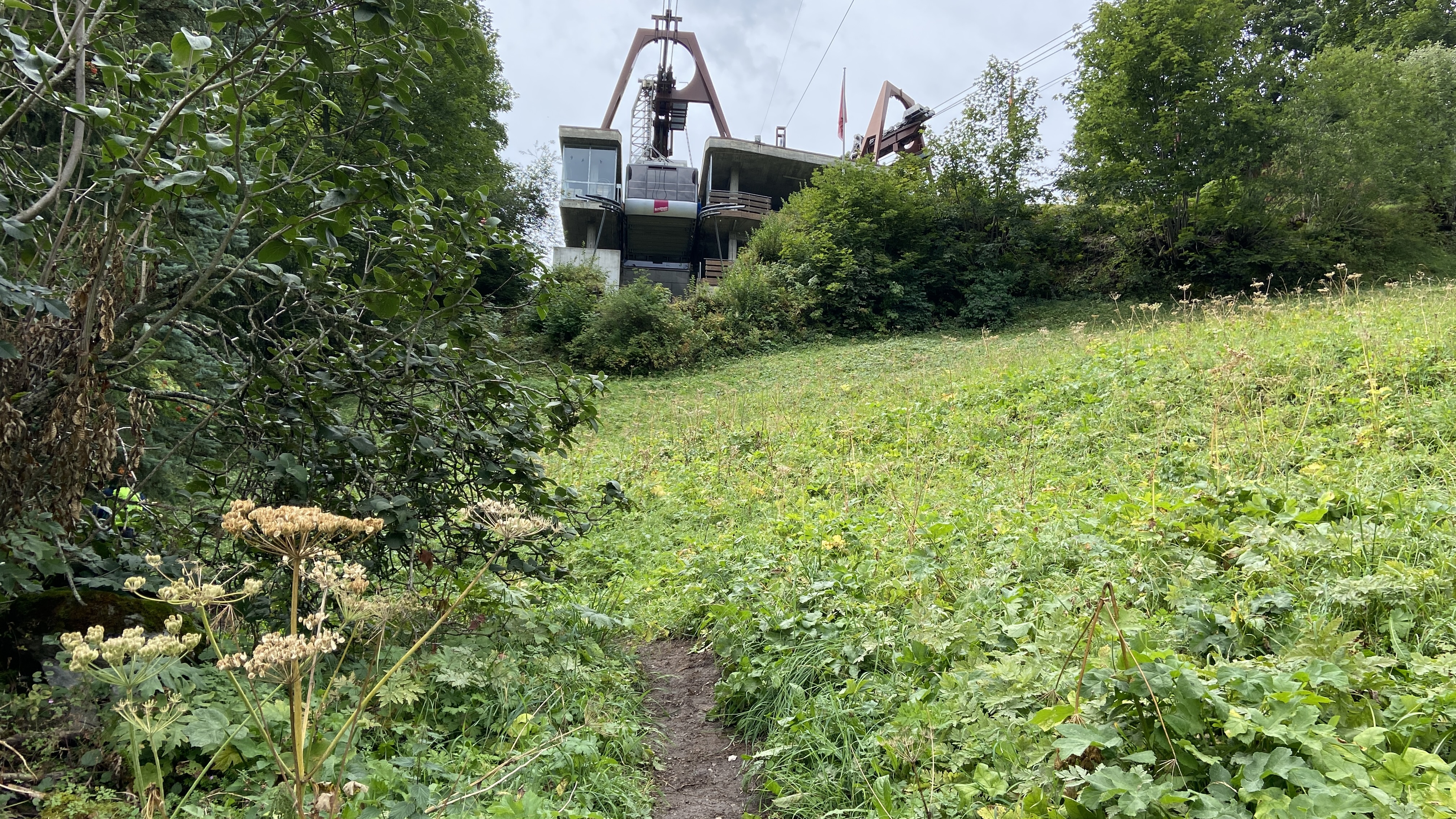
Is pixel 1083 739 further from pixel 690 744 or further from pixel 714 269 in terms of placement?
pixel 714 269

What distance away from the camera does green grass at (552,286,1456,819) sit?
6.22 feet

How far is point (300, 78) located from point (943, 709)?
3227 millimetres

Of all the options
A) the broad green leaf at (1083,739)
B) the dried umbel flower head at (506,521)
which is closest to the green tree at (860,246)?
the dried umbel flower head at (506,521)

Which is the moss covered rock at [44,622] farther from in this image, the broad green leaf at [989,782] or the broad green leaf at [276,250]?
the broad green leaf at [989,782]

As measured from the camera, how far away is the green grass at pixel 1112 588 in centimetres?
190

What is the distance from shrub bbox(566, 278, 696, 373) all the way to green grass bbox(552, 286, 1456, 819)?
39.9 ft

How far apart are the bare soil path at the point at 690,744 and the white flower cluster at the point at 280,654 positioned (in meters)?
1.81

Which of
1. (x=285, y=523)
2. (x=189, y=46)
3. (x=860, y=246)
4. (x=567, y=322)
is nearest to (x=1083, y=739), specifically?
(x=285, y=523)

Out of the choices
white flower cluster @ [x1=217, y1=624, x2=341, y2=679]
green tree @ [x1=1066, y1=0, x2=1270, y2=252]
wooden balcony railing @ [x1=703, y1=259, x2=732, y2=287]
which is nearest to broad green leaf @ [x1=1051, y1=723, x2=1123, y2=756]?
white flower cluster @ [x1=217, y1=624, x2=341, y2=679]

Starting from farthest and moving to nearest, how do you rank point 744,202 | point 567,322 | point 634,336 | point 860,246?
1. point 744,202
2. point 860,246
3. point 567,322
4. point 634,336

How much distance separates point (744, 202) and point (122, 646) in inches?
1356

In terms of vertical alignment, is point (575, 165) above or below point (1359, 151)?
above

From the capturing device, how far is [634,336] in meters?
20.2

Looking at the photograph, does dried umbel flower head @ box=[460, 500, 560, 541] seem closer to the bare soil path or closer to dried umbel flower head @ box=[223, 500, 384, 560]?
dried umbel flower head @ box=[223, 500, 384, 560]
